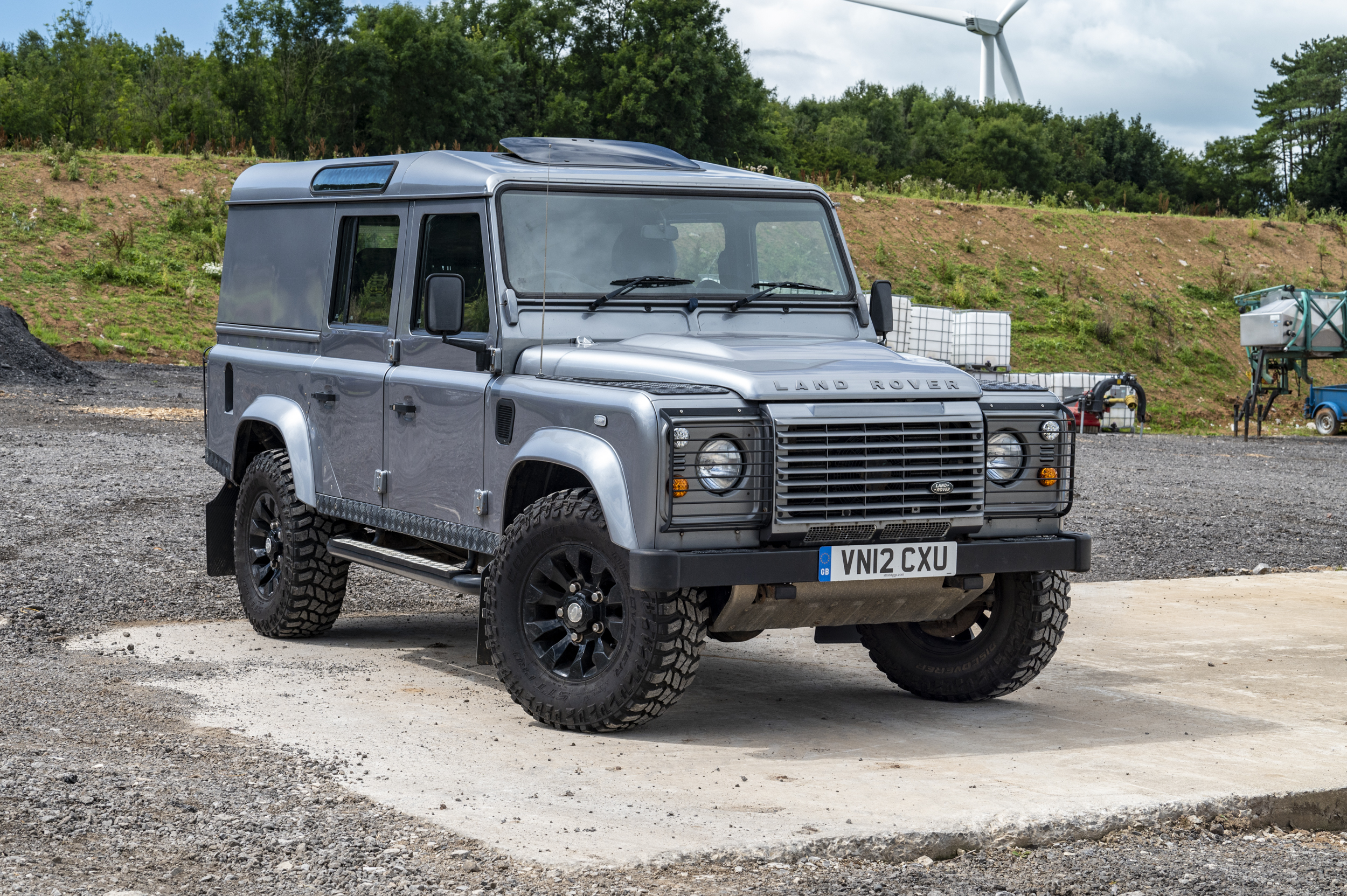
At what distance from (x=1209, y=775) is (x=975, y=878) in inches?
61.0

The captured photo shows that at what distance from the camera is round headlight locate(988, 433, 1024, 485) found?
6.18 metres

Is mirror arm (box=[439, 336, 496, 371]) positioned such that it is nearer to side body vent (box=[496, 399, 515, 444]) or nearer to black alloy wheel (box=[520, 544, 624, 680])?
side body vent (box=[496, 399, 515, 444])

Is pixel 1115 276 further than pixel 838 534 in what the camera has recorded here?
Yes

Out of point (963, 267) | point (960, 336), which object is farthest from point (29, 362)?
point (963, 267)

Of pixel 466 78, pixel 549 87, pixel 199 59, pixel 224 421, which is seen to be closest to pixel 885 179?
pixel 549 87

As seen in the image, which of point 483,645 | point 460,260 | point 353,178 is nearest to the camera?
point 483,645

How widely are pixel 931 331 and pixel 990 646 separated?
2425cm

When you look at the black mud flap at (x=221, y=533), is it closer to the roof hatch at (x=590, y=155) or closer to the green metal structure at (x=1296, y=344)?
the roof hatch at (x=590, y=155)

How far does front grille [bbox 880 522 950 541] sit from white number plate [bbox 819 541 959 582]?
0.09 ft

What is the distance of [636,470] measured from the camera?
5.54 meters

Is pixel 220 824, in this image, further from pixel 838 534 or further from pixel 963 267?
pixel 963 267

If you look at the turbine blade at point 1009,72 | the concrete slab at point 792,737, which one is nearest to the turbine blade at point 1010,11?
the turbine blade at point 1009,72

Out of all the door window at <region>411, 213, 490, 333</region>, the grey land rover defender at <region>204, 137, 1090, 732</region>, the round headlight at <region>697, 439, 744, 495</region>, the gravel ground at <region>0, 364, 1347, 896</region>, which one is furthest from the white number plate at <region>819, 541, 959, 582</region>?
the door window at <region>411, 213, 490, 333</region>

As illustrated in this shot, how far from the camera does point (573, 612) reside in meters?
6.00
